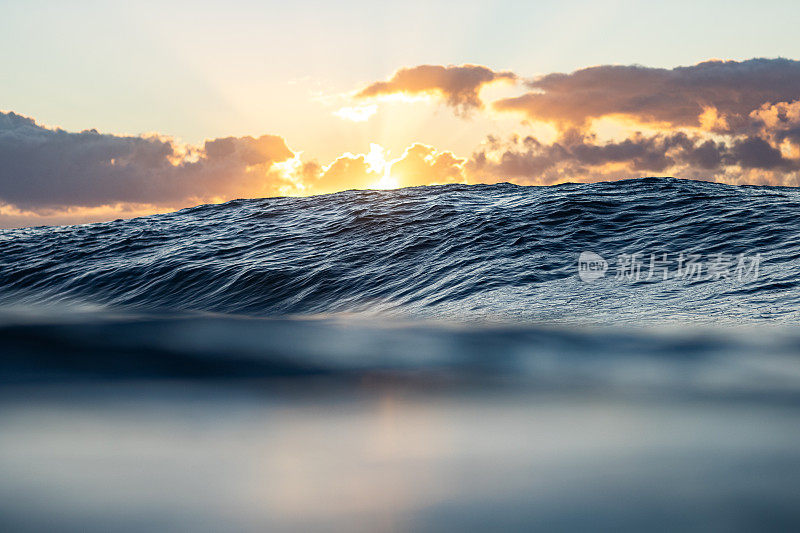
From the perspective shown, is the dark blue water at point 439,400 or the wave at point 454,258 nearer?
the dark blue water at point 439,400

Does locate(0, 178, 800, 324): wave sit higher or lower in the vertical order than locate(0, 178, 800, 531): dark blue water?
higher

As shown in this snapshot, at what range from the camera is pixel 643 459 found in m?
2.65

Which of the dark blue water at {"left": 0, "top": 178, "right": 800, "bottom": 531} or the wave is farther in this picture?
the wave

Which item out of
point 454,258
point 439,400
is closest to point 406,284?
point 454,258

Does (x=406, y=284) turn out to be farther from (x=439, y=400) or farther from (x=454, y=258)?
(x=439, y=400)

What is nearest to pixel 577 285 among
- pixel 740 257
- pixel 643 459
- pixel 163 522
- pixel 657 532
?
pixel 740 257

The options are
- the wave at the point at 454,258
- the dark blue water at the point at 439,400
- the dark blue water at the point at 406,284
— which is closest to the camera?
the dark blue water at the point at 439,400

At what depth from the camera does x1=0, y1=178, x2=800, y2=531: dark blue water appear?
7.45ft

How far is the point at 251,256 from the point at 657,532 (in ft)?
40.3

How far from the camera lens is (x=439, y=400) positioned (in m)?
3.57

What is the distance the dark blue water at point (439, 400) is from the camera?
89.4 inches

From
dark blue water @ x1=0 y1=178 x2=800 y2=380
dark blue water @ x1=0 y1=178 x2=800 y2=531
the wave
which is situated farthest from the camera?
the wave

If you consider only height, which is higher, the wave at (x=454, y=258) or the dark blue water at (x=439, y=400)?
the wave at (x=454, y=258)

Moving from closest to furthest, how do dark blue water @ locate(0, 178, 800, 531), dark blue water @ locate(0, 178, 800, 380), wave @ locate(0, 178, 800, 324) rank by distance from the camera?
dark blue water @ locate(0, 178, 800, 531) < dark blue water @ locate(0, 178, 800, 380) < wave @ locate(0, 178, 800, 324)
